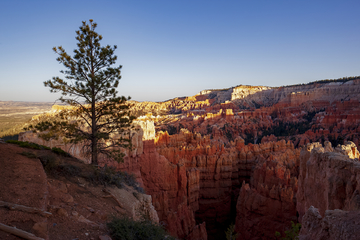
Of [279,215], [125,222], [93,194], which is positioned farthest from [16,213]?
[279,215]

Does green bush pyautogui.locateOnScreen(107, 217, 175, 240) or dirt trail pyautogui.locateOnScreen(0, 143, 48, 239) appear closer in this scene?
dirt trail pyautogui.locateOnScreen(0, 143, 48, 239)

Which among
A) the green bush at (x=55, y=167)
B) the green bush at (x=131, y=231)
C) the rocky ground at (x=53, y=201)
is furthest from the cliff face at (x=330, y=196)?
the green bush at (x=55, y=167)

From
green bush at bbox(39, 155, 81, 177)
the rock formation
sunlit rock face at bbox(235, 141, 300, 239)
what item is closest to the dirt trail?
green bush at bbox(39, 155, 81, 177)

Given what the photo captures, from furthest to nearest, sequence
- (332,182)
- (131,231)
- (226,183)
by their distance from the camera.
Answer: (226,183)
(332,182)
(131,231)

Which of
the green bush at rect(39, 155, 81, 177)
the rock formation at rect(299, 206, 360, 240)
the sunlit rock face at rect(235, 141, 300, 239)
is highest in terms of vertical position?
the green bush at rect(39, 155, 81, 177)

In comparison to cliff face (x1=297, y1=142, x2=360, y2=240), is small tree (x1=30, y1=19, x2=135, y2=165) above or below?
above

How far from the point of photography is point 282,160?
69.9 ft

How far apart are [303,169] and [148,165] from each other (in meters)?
10.8

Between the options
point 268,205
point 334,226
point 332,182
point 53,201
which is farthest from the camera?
point 268,205

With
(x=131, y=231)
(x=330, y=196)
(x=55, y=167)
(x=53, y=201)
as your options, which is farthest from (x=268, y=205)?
(x=53, y=201)

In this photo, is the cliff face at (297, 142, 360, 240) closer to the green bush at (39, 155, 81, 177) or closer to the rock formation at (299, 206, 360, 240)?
the rock formation at (299, 206, 360, 240)

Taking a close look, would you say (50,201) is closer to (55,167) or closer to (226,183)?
(55,167)

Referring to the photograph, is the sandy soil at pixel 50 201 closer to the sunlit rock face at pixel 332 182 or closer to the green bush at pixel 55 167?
the green bush at pixel 55 167

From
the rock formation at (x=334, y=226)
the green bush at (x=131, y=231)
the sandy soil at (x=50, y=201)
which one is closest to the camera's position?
the rock formation at (x=334, y=226)
